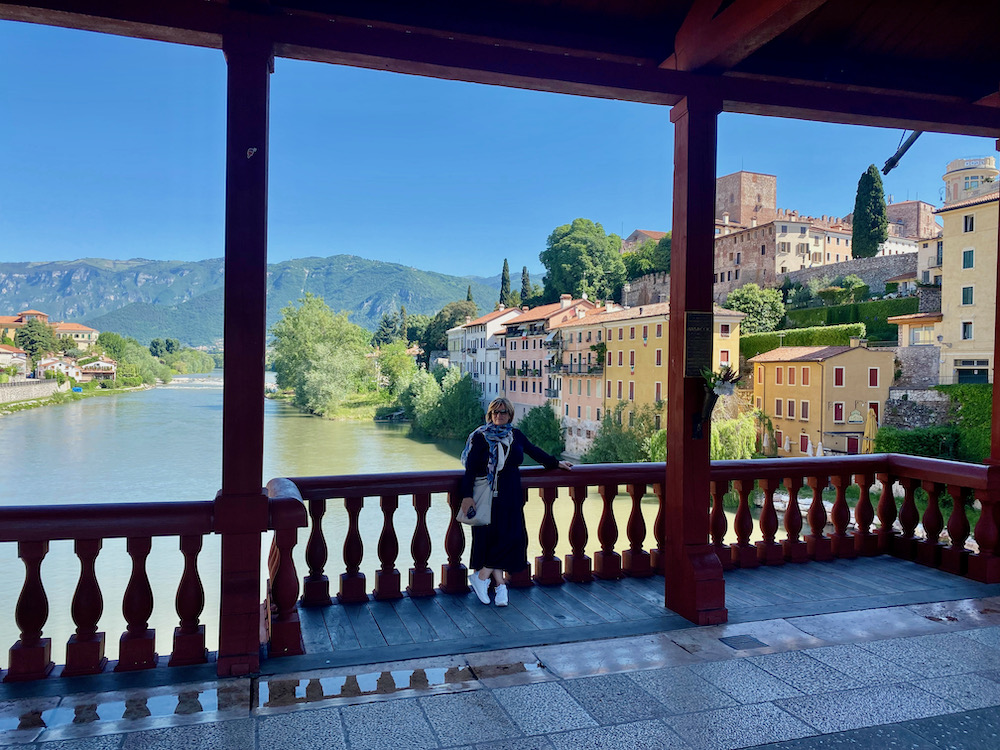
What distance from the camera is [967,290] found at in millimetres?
29875

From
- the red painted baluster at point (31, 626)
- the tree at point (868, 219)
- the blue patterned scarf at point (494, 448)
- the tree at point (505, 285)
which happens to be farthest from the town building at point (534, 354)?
the red painted baluster at point (31, 626)

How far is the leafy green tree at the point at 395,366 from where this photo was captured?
57.4m

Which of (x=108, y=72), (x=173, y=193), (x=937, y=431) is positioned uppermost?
(x=108, y=72)

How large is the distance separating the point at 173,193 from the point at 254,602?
8317 centimetres

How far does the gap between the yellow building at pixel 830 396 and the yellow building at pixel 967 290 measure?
8.17 ft

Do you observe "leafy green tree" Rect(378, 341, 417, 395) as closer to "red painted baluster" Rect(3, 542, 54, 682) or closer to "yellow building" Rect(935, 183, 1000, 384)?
"yellow building" Rect(935, 183, 1000, 384)

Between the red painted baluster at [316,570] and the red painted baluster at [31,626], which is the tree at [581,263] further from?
the red painted baluster at [31,626]

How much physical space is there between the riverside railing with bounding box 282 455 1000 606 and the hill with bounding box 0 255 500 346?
98.7 inches

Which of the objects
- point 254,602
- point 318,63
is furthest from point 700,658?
point 318,63

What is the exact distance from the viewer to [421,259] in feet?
442

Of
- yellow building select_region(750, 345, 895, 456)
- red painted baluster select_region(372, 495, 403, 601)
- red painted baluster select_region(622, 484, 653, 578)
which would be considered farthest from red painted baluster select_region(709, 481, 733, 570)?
yellow building select_region(750, 345, 895, 456)

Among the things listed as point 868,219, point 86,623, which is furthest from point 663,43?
point 868,219

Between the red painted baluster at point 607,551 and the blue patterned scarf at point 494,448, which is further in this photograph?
the red painted baluster at point 607,551

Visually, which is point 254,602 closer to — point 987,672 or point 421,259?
point 987,672
